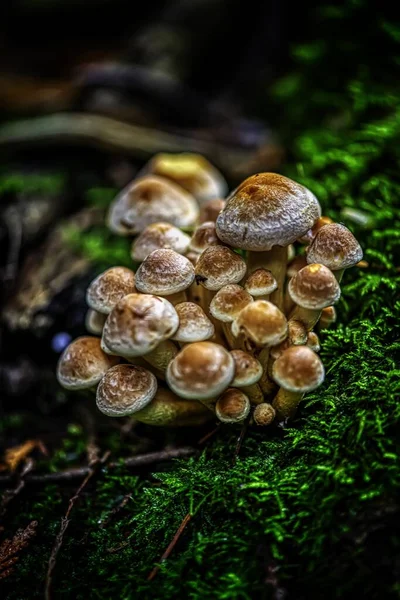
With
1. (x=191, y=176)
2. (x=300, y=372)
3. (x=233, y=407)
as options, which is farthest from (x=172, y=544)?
(x=191, y=176)

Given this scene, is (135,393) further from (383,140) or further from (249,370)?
(383,140)

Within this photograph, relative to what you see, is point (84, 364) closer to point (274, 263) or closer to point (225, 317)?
point (225, 317)

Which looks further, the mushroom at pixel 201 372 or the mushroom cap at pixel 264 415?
the mushroom cap at pixel 264 415

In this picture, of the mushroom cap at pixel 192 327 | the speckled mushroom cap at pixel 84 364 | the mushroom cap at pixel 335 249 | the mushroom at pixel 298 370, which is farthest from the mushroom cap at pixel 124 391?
the mushroom cap at pixel 335 249

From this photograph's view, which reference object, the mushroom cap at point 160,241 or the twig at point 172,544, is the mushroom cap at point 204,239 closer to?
the mushroom cap at point 160,241

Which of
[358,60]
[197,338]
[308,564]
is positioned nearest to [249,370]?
[197,338]

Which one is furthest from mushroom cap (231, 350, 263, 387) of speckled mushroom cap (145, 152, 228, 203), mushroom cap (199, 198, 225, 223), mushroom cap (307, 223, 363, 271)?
speckled mushroom cap (145, 152, 228, 203)
